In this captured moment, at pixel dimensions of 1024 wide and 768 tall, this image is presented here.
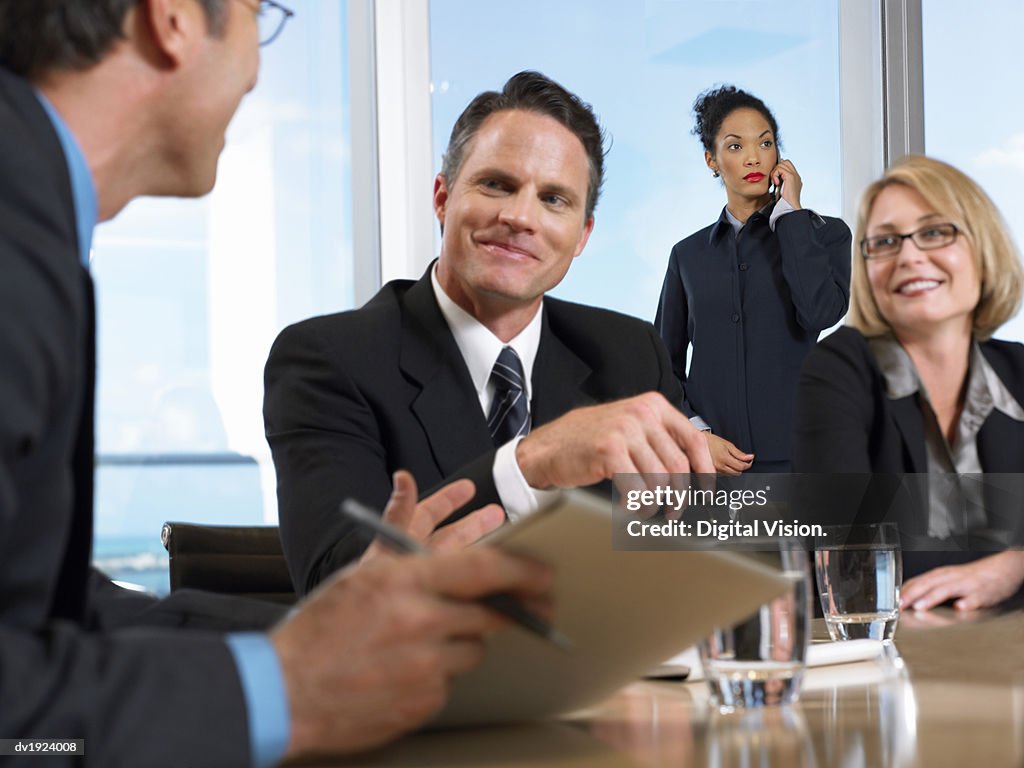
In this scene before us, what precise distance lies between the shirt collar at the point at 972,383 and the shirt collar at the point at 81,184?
140cm

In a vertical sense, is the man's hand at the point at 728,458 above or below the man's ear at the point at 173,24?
below

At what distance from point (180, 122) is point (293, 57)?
3.00 meters

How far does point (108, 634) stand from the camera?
64cm

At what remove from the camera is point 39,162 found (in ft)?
2.24

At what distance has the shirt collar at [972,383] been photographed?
189cm

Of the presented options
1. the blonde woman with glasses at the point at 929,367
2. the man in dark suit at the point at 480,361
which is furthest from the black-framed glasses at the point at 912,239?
the man in dark suit at the point at 480,361

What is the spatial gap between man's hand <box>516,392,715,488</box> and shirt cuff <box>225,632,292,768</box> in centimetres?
62

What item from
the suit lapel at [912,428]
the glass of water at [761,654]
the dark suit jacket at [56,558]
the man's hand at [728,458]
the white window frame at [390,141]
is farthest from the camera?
the white window frame at [390,141]

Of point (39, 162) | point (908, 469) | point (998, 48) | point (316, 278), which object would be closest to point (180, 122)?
point (39, 162)

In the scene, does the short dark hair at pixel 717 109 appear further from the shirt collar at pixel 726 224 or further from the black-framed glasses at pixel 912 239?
the black-framed glasses at pixel 912 239

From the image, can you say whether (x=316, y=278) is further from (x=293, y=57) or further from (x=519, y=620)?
(x=519, y=620)

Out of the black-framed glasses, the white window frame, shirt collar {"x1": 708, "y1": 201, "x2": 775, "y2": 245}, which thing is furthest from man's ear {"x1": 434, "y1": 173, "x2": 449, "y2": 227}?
shirt collar {"x1": 708, "y1": 201, "x2": 775, "y2": 245}

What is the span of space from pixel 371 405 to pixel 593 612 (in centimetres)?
106

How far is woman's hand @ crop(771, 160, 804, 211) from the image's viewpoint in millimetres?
3914
